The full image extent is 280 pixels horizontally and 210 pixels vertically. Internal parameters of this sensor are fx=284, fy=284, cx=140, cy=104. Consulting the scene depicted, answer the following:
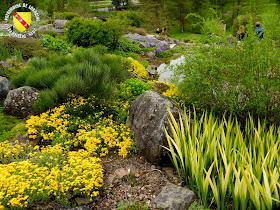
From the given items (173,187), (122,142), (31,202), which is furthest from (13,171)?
(173,187)

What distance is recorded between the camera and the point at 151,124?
5289mm

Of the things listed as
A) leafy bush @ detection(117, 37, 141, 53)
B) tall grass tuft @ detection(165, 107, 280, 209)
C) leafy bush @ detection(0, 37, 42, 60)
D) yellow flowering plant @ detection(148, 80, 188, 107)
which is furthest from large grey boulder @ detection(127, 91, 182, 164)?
leafy bush @ detection(117, 37, 141, 53)

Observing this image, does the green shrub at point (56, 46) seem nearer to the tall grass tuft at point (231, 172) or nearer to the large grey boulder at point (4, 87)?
the large grey boulder at point (4, 87)

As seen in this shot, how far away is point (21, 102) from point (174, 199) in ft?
15.1

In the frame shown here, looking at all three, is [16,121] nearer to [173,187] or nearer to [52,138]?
[52,138]

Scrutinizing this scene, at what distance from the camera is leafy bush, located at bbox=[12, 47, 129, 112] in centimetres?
646

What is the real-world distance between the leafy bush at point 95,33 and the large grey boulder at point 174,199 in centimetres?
1043

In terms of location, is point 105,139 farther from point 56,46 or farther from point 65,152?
point 56,46

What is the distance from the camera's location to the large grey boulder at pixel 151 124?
198 inches

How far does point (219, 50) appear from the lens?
18.8 feet

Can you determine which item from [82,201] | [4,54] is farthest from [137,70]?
[82,201]

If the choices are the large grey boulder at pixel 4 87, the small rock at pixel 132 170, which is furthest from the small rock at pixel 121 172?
the large grey boulder at pixel 4 87

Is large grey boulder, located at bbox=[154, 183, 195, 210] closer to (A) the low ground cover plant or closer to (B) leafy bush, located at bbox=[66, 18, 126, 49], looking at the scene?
(A) the low ground cover plant

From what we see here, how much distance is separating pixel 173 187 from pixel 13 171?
2384 millimetres
